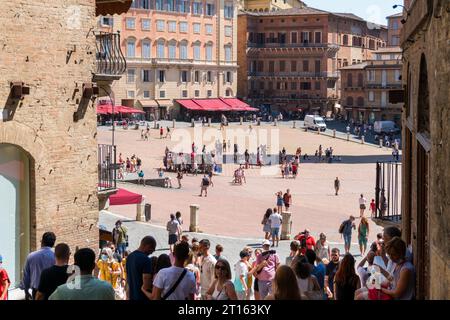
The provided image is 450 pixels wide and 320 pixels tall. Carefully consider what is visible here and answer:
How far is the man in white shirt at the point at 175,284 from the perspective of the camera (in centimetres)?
852

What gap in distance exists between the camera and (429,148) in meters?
10.5

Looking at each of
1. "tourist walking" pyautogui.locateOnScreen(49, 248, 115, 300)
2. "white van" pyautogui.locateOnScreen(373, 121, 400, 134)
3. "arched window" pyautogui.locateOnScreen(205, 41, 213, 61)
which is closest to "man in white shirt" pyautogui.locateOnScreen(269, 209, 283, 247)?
"tourist walking" pyautogui.locateOnScreen(49, 248, 115, 300)

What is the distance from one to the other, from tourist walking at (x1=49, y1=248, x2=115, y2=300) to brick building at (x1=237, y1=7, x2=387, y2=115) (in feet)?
329

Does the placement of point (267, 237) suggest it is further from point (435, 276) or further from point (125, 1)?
point (435, 276)

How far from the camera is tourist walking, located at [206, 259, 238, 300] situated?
344 inches

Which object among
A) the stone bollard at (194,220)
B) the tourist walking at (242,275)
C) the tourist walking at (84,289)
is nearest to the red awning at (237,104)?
the stone bollard at (194,220)

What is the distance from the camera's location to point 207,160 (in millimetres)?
55094

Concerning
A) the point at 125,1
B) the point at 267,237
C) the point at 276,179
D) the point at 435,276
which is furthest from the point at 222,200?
the point at 435,276

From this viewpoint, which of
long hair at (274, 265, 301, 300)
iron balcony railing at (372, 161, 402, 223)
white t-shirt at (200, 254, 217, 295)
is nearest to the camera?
long hair at (274, 265, 301, 300)

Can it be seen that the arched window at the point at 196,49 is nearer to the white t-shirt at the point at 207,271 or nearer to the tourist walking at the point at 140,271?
the white t-shirt at the point at 207,271

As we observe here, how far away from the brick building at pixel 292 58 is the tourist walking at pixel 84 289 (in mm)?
100335

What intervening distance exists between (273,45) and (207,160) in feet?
186

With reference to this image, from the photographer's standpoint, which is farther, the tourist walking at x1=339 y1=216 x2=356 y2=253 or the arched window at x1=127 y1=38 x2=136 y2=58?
the arched window at x1=127 y1=38 x2=136 y2=58

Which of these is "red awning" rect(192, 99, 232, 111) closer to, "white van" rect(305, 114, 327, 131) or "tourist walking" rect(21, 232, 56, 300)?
"white van" rect(305, 114, 327, 131)
